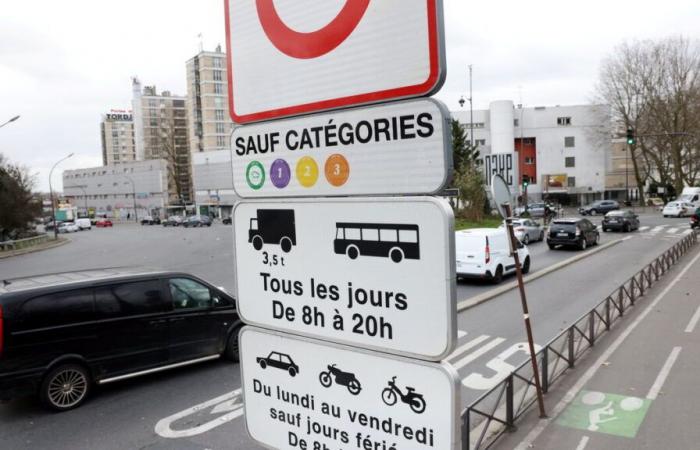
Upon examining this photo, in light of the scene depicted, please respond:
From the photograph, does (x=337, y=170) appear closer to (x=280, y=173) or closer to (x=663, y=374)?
(x=280, y=173)

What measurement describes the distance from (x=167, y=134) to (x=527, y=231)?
89369 millimetres

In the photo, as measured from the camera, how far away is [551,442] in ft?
20.4

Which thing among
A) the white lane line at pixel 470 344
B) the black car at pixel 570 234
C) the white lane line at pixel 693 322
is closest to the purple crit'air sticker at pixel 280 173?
the white lane line at pixel 470 344

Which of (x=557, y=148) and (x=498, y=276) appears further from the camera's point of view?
(x=557, y=148)

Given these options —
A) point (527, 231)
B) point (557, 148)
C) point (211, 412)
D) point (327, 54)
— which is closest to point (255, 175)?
point (327, 54)

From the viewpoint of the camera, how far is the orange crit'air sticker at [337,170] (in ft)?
5.50

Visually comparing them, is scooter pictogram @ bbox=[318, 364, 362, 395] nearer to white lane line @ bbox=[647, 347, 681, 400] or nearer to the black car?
white lane line @ bbox=[647, 347, 681, 400]

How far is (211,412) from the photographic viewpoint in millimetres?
7297

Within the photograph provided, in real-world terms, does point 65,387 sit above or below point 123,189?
below

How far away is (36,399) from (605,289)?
1472cm

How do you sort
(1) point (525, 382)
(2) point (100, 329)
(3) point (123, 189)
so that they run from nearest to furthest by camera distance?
1. (1) point (525, 382)
2. (2) point (100, 329)
3. (3) point (123, 189)

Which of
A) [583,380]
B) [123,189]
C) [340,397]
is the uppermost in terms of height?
[123,189]

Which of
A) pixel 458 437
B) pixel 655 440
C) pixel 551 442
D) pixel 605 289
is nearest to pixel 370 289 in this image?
pixel 458 437

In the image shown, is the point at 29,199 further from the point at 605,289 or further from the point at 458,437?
the point at 458,437
